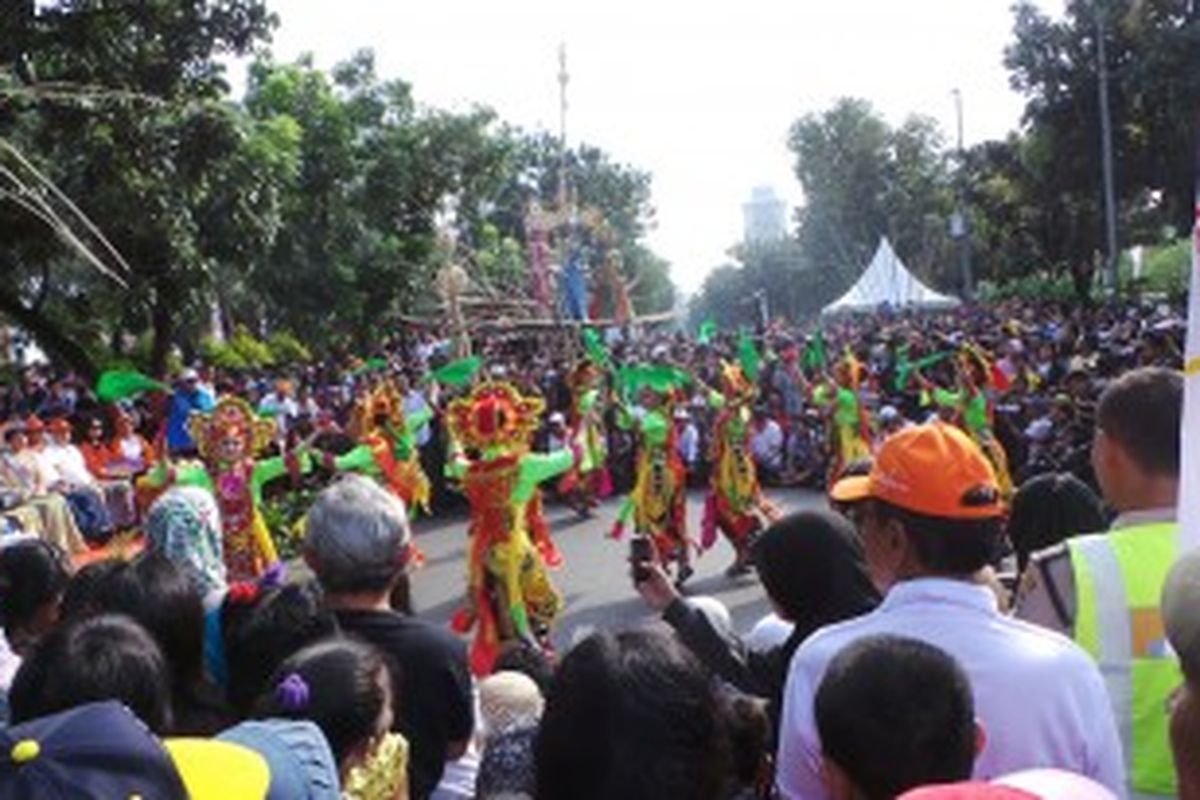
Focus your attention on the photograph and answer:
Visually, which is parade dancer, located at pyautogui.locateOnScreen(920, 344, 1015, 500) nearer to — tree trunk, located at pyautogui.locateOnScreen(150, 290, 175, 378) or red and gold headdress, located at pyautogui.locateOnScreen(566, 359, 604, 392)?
red and gold headdress, located at pyautogui.locateOnScreen(566, 359, 604, 392)

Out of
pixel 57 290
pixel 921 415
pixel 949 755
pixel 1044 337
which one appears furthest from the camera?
pixel 57 290

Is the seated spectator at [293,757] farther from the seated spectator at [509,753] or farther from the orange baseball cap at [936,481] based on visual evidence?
the orange baseball cap at [936,481]

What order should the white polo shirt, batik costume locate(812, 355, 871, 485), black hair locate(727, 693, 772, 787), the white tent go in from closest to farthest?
the white polo shirt
black hair locate(727, 693, 772, 787)
batik costume locate(812, 355, 871, 485)
the white tent

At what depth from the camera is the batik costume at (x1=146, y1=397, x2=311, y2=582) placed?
8078 millimetres

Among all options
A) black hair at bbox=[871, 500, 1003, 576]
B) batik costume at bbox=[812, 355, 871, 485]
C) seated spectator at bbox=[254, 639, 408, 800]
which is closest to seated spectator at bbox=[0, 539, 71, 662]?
seated spectator at bbox=[254, 639, 408, 800]

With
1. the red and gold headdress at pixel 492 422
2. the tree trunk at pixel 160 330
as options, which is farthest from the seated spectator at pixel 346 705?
the tree trunk at pixel 160 330

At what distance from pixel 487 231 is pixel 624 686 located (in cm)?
3949

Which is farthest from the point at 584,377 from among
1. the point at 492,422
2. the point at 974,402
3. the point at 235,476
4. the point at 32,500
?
the point at 492,422

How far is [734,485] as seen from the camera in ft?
33.2

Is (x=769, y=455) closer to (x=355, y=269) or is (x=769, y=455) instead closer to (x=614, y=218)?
(x=355, y=269)

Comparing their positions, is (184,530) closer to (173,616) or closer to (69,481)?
(173,616)

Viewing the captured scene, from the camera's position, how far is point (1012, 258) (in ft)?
146

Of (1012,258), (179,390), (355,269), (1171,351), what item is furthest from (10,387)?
(1012,258)

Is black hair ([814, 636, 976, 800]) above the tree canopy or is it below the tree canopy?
below
